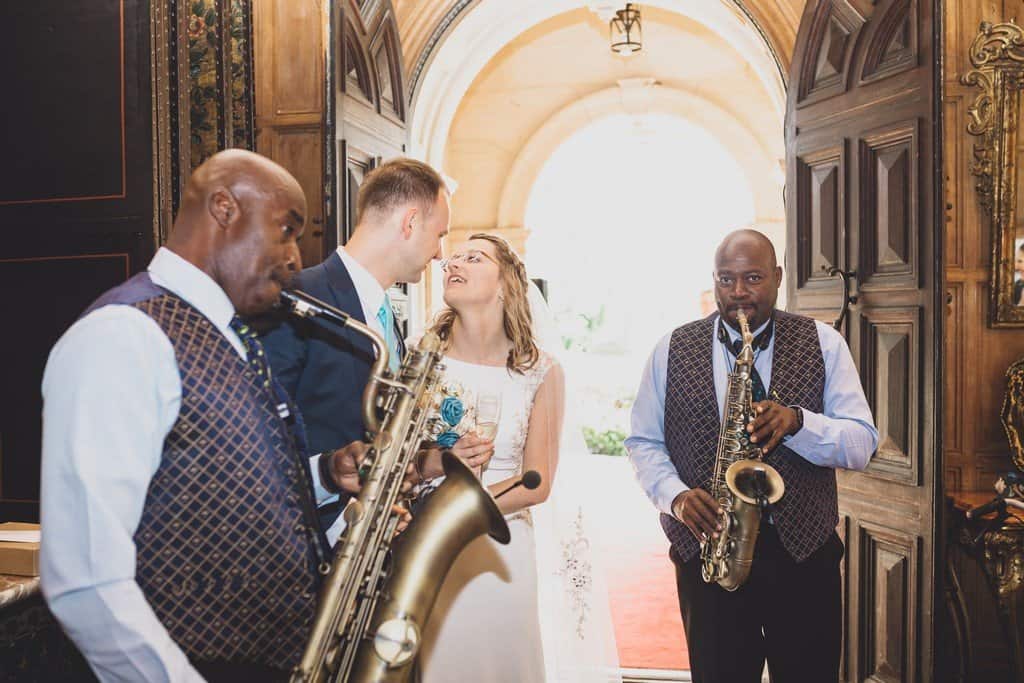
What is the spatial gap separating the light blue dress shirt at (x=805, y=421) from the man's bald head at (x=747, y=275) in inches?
5.8

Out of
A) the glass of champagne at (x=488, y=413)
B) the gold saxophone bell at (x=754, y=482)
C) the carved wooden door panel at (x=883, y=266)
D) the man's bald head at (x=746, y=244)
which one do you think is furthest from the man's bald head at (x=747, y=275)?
the carved wooden door panel at (x=883, y=266)

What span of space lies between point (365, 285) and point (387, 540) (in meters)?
0.85

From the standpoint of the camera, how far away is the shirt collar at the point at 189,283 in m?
1.60

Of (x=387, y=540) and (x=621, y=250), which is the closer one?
(x=387, y=540)

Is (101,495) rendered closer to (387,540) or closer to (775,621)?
(387,540)

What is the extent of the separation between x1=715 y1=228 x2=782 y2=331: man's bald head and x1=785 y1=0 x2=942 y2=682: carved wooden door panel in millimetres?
1080

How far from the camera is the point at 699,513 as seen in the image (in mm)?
2674

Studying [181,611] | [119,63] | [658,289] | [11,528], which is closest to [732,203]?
[658,289]

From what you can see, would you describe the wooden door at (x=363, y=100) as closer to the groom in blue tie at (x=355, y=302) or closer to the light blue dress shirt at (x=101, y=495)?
the groom in blue tie at (x=355, y=302)

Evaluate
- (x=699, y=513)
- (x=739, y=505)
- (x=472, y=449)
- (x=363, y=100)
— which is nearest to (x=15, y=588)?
(x=472, y=449)

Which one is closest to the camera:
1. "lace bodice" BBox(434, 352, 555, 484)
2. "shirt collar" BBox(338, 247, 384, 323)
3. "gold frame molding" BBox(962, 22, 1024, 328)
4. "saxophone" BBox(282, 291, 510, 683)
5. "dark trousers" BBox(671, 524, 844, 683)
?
"saxophone" BBox(282, 291, 510, 683)

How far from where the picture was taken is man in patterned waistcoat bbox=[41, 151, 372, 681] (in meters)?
1.36

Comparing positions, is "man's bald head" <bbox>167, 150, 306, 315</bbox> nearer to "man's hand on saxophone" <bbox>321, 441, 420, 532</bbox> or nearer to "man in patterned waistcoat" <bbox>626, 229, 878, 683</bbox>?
"man's hand on saxophone" <bbox>321, 441, 420, 532</bbox>

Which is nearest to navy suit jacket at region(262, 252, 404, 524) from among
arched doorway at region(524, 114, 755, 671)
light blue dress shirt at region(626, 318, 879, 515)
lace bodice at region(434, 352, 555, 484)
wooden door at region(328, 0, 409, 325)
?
lace bodice at region(434, 352, 555, 484)
